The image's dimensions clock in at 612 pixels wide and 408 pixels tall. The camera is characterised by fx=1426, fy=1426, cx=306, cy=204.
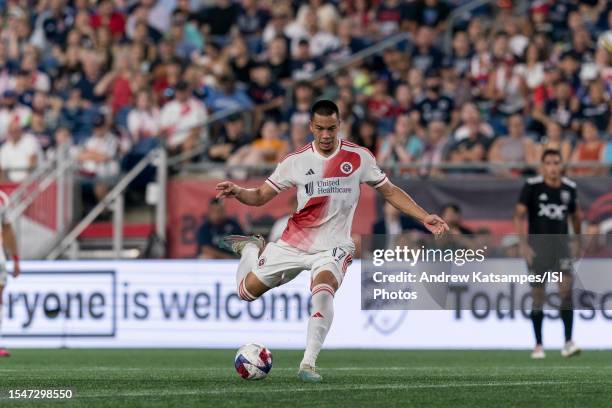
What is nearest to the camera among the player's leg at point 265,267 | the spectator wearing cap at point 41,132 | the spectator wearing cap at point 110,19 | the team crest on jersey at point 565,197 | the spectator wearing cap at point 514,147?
the player's leg at point 265,267

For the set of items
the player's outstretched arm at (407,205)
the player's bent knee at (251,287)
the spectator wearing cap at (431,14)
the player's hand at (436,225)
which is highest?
the spectator wearing cap at (431,14)

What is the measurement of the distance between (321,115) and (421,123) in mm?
10512

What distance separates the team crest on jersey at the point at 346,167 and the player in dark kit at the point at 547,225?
4.86m

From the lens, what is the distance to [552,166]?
615 inches

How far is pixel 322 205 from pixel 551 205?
5266 millimetres

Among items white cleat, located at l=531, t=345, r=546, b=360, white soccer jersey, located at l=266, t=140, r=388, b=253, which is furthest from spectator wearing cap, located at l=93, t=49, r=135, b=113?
white soccer jersey, located at l=266, t=140, r=388, b=253

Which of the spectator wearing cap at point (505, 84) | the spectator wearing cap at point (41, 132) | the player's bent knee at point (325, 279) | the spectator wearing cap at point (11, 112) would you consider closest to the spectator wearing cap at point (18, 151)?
Answer: the spectator wearing cap at point (41, 132)

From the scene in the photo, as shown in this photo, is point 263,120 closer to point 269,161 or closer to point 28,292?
point 269,161

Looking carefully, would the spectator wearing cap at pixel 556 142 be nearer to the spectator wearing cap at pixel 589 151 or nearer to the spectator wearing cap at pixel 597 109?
the spectator wearing cap at pixel 589 151

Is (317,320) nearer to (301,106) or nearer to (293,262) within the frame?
(293,262)

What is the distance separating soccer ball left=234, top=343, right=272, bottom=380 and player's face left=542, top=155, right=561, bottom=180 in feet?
18.7

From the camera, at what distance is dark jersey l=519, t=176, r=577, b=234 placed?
15.9m

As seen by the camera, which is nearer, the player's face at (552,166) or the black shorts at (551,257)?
the player's face at (552,166)

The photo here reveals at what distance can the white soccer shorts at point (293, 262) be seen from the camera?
11156 mm
